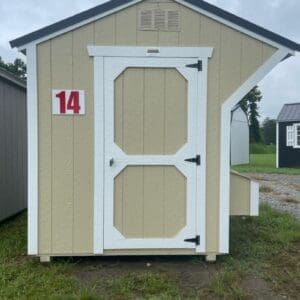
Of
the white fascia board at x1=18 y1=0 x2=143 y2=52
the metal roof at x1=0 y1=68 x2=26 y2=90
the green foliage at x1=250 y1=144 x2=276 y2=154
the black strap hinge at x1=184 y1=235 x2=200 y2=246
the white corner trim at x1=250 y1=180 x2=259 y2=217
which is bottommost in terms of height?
the green foliage at x1=250 y1=144 x2=276 y2=154

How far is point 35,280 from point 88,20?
2584 millimetres

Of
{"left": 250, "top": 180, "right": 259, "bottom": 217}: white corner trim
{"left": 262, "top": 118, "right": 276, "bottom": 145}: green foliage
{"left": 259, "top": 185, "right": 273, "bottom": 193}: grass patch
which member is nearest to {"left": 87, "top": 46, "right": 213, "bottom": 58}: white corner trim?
{"left": 250, "top": 180, "right": 259, "bottom": 217}: white corner trim

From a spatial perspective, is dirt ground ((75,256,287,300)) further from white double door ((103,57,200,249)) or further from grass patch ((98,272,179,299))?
white double door ((103,57,200,249))

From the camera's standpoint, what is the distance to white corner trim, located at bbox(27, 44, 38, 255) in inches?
166

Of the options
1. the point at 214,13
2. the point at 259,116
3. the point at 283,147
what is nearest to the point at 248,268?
the point at 214,13

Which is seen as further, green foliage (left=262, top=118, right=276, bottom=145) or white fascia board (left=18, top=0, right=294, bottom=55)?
green foliage (left=262, top=118, right=276, bottom=145)

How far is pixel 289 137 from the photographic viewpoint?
66.6 ft

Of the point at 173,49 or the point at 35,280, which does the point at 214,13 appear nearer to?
the point at 173,49

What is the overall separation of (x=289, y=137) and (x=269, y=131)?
3295 cm

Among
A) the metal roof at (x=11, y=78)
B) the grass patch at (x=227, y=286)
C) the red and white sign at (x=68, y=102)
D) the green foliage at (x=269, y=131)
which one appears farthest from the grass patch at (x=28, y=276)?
the green foliage at (x=269, y=131)

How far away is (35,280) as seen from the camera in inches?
151

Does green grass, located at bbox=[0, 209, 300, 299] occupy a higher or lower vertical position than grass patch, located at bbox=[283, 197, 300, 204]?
higher

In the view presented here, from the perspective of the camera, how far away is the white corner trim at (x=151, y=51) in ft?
13.9

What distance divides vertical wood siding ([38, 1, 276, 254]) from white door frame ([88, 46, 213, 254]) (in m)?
0.06
